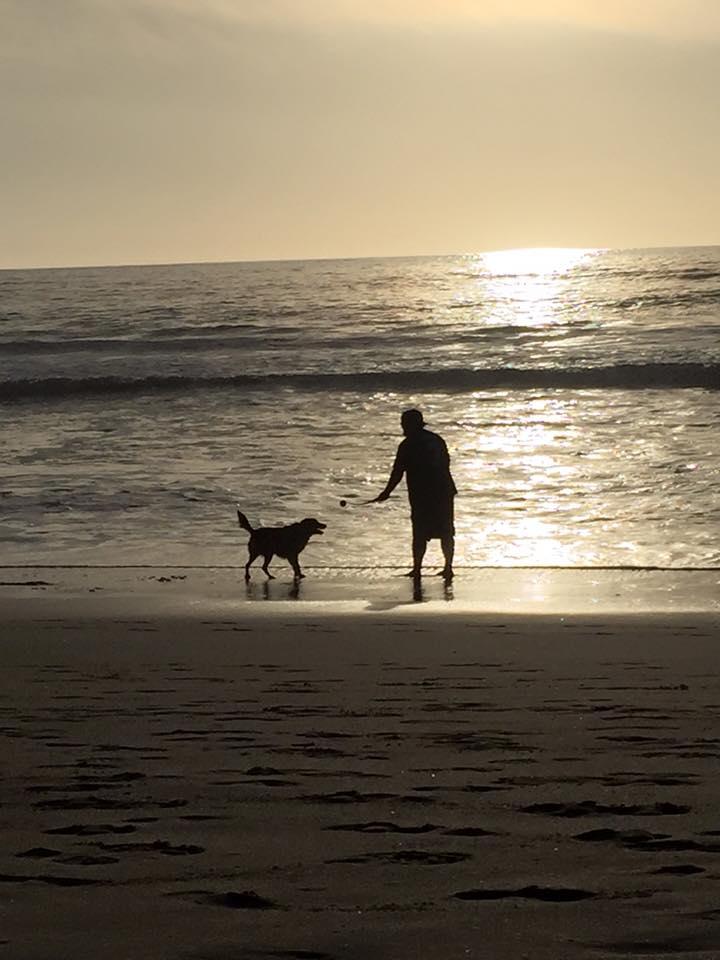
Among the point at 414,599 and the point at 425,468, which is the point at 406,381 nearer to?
the point at 425,468

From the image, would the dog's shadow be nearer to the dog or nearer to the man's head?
the dog

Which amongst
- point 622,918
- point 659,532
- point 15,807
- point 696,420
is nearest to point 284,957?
point 622,918

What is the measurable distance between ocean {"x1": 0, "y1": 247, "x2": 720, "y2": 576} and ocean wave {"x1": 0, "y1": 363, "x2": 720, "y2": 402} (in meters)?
0.09

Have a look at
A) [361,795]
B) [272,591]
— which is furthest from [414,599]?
[361,795]

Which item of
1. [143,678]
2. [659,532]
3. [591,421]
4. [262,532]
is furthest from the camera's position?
[591,421]

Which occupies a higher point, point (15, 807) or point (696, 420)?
point (696, 420)

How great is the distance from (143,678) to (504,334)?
1156 inches

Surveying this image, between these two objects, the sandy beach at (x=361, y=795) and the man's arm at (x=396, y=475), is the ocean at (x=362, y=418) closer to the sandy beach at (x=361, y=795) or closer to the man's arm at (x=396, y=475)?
the man's arm at (x=396, y=475)

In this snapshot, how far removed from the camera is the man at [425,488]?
10391mm

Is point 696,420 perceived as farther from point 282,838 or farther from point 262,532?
point 282,838

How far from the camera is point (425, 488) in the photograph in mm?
10445

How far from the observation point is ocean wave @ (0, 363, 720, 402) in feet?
88.7

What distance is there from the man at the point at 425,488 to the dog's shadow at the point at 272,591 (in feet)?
3.06

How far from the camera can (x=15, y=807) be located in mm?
3428
